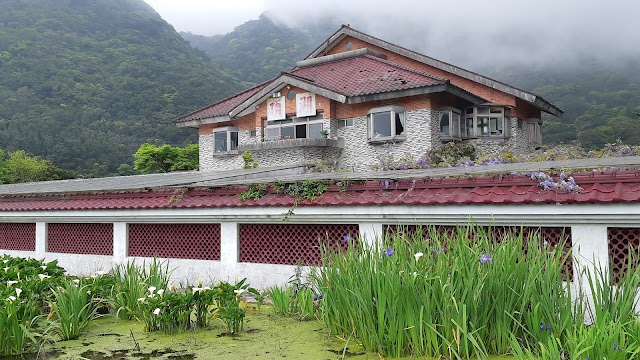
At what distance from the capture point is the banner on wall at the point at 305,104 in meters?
22.6

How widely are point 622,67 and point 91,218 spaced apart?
9660 cm

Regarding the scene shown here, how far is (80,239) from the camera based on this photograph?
1168 centimetres

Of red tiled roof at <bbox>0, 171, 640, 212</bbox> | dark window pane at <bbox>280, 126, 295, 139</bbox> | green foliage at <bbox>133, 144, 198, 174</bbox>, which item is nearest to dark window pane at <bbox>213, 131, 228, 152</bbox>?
dark window pane at <bbox>280, 126, 295, 139</bbox>

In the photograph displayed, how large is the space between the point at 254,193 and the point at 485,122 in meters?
16.9

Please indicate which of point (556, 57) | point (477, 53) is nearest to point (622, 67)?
point (556, 57)

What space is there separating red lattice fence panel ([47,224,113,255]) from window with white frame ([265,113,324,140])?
1224 centimetres

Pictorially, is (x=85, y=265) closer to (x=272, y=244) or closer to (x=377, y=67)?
(x=272, y=244)

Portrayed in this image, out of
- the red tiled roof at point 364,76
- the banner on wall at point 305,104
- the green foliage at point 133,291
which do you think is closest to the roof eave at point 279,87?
the red tiled roof at point 364,76

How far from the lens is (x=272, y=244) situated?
888 centimetres

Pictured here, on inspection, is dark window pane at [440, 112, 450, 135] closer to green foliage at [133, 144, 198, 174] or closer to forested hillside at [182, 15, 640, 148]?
forested hillside at [182, 15, 640, 148]

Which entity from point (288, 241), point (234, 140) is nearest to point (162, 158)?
point (234, 140)

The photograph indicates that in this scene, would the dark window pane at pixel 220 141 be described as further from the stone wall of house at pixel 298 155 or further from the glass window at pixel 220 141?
the stone wall of house at pixel 298 155

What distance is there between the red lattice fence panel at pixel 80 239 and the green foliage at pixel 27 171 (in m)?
36.4

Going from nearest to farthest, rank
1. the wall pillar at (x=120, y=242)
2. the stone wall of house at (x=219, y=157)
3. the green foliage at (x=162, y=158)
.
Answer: the wall pillar at (x=120, y=242) → the stone wall of house at (x=219, y=157) → the green foliage at (x=162, y=158)
